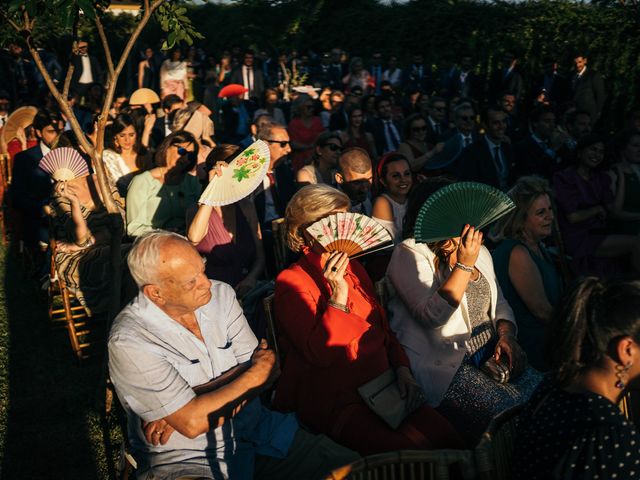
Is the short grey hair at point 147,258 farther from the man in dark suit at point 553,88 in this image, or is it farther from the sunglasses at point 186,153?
the man in dark suit at point 553,88

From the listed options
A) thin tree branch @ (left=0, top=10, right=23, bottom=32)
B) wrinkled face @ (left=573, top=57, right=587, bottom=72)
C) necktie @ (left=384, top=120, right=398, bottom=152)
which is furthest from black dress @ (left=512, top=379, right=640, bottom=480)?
wrinkled face @ (left=573, top=57, right=587, bottom=72)

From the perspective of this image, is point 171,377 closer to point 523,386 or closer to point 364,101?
point 523,386

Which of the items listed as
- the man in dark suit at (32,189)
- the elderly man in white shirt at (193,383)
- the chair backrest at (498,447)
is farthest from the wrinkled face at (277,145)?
the chair backrest at (498,447)

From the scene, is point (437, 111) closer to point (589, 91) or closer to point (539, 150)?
point (539, 150)

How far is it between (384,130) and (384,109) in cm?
35

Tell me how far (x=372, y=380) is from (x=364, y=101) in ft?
26.4

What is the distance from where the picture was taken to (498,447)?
8.39ft

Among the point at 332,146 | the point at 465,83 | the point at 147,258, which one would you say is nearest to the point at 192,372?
the point at 147,258

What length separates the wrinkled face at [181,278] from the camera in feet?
9.57

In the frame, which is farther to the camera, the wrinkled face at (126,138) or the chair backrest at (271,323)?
the wrinkled face at (126,138)

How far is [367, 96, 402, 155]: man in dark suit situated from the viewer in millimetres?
10125

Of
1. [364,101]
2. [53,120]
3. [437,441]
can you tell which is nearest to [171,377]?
[437,441]

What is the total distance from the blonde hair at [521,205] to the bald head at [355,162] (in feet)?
5.19

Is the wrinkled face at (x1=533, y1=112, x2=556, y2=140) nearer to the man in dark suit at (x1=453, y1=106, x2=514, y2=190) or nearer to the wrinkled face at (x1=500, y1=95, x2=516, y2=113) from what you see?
the man in dark suit at (x1=453, y1=106, x2=514, y2=190)
